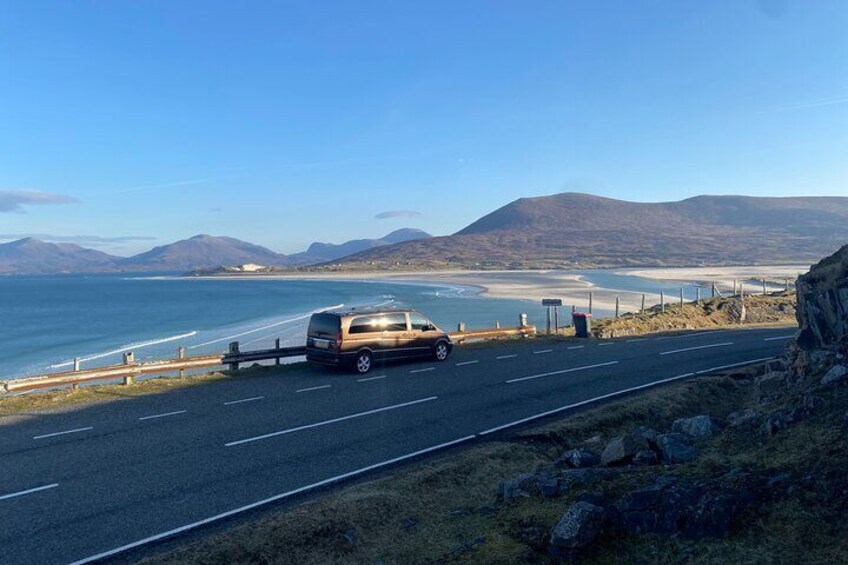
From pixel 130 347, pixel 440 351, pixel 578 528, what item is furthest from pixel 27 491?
pixel 130 347

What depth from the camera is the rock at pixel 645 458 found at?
26.6ft

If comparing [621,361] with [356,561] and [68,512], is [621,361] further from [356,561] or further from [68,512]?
[68,512]

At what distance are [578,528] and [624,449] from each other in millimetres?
2908

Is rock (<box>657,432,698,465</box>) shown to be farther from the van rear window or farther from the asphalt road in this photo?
the van rear window

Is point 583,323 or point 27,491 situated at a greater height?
point 583,323

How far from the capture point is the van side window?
20625mm

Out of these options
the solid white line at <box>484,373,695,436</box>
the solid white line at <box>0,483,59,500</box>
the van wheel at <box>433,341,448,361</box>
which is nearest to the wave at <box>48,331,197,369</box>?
the van wheel at <box>433,341,448,361</box>

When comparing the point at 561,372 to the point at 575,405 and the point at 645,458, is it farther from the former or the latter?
the point at 645,458

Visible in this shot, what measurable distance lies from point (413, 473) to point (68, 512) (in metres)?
4.95

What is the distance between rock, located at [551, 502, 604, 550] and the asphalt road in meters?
4.38

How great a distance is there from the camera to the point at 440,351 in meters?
21.0

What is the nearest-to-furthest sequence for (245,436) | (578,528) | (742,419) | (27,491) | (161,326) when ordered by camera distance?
(578,528)
(27,491)
(742,419)
(245,436)
(161,326)

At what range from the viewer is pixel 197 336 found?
167ft

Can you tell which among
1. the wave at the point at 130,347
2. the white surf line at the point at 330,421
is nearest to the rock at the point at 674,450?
the white surf line at the point at 330,421
